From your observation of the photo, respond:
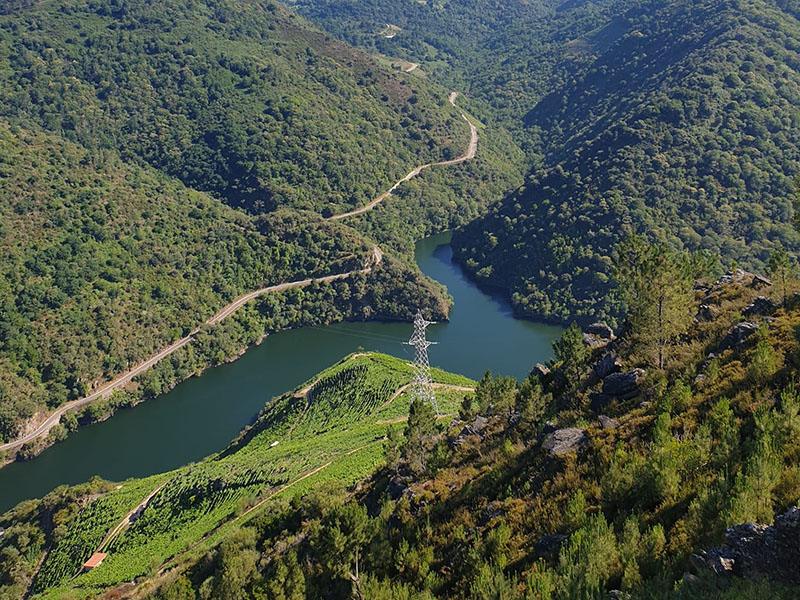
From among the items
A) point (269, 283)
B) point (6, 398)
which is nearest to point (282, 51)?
point (269, 283)

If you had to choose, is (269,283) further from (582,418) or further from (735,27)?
(735,27)

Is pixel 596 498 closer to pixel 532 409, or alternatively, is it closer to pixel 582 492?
pixel 582 492

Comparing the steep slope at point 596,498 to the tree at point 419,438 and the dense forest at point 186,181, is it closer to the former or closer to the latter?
the tree at point 419,438

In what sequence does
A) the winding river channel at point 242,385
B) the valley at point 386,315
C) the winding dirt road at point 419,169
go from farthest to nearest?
1. the winding dirt road at point 419,169
2. the winding river channel at point 242,385
3. the valley at point 386,315

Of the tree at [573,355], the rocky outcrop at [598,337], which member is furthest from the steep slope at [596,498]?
the rocky outcrop at [598,337]

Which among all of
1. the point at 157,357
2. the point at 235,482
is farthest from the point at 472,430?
the point at 157,357
